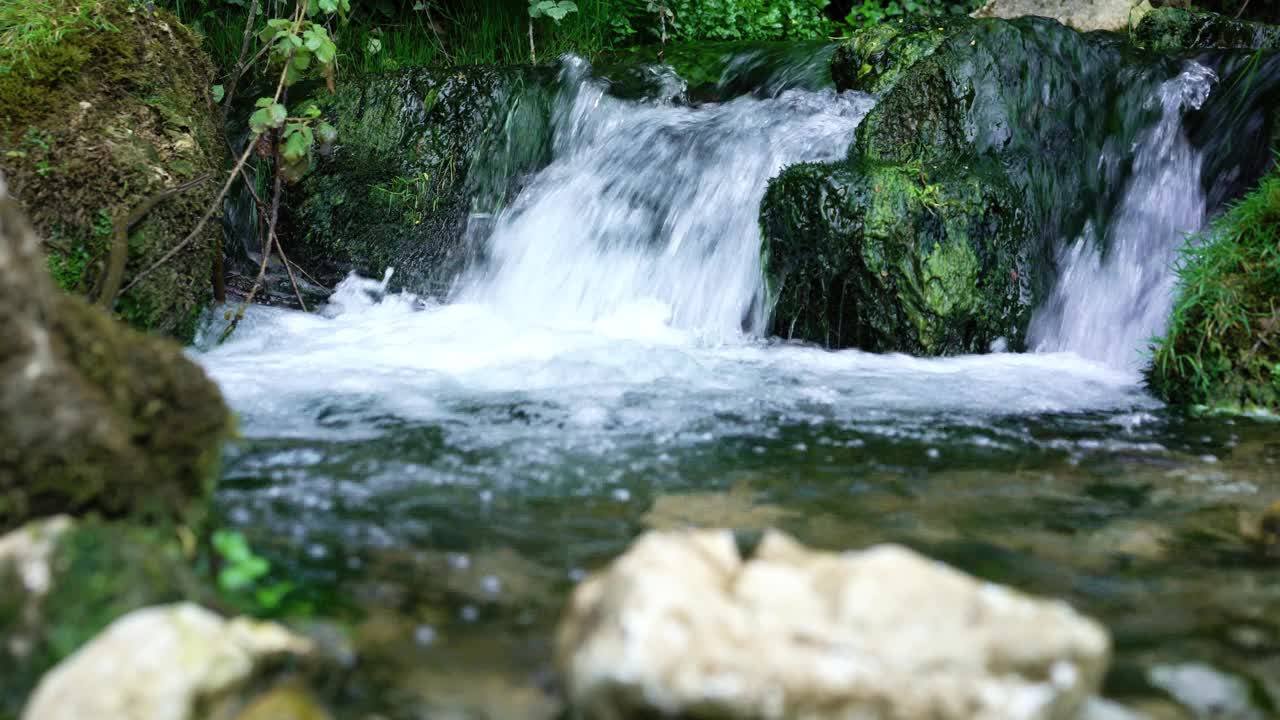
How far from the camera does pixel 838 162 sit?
223 inches

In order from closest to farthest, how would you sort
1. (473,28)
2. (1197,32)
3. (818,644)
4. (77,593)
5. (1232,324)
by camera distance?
(818,644)
(77,593)
(1232,324)
(1197,32)
(473,28)

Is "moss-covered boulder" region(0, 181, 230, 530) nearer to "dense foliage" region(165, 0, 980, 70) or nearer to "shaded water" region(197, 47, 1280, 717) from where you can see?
"shaded water" region(197, 47, 1280, 717)

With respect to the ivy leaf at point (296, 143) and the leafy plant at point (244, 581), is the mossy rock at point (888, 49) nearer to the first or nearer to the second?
the ivy leaf at point (296, 143)

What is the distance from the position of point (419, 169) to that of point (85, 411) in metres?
5.52

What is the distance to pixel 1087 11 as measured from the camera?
8.33 meters

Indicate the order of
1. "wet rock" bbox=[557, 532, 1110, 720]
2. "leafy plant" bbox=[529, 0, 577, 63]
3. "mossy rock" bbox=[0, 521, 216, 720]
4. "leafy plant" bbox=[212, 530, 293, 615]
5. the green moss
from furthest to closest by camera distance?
"leafy plant" bbox=[529, 0, 577, 63] < the green moss < "leafy plant" bbox=[212, 530, 293, 615] < "mossy rock" bbox=[0, 521, 216, 720] < "wet rock" bbox=[557, 532, 1110, 720]

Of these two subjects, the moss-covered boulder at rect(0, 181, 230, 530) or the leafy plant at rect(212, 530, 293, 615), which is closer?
the moss-covered boulder at rect(0, 181, 230, 530)

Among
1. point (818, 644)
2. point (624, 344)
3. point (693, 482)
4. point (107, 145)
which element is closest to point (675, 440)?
point (693, 482)

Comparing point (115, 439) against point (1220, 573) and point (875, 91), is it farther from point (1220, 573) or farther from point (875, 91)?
point (875, 91)

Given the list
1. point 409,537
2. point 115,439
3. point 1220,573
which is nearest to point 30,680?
point 115,439

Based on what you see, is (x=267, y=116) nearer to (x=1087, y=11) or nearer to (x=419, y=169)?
(x=419, y=169)

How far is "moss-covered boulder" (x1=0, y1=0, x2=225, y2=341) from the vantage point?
492 cm

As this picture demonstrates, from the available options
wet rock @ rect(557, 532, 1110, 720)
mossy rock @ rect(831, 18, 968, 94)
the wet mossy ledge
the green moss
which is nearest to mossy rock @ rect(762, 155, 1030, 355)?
the wet mossy ledge

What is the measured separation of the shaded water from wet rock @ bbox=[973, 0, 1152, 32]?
2.55 metres
